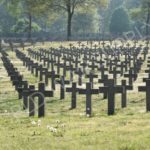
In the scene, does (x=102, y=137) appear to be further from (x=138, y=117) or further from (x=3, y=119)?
(x=3, y=119)

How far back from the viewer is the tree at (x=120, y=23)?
104619 millimetres

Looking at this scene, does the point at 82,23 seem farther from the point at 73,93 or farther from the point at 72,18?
the point at 73,93

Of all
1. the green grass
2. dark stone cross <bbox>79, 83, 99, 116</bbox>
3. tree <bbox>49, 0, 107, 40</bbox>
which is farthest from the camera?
tree <bbox>49, 0, 107, 40</bbox>

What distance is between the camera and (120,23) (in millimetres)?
104938

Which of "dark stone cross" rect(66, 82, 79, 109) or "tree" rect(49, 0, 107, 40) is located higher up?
"tree" rect(49, 0, 107, 40)

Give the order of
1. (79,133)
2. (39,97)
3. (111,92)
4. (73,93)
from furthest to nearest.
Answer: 1. (73,93)
2. (111,92)
3. (39,97)
4. (79,133)

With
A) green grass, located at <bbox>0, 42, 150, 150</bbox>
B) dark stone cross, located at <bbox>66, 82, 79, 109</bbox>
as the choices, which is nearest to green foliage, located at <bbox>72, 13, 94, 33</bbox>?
dark stone cross, located at <bbox>66, 82, 79, 109</bbox>

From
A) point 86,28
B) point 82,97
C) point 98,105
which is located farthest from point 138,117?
point 86,28

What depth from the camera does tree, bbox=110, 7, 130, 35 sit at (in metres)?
105

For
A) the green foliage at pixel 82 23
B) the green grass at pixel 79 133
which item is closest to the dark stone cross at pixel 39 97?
the green grass at pixel 79 133

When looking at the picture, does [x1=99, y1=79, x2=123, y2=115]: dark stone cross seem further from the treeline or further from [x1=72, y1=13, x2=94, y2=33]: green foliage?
[x1=72, y1=13, x2=94, y2=33]: green foliage

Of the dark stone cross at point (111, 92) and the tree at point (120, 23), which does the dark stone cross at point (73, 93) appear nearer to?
the dark stone cross at point (111, 92)

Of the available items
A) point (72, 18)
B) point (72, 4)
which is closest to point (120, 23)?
point (72, 18)

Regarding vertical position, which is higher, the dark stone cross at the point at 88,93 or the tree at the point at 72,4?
the tree at the point at 72,4
